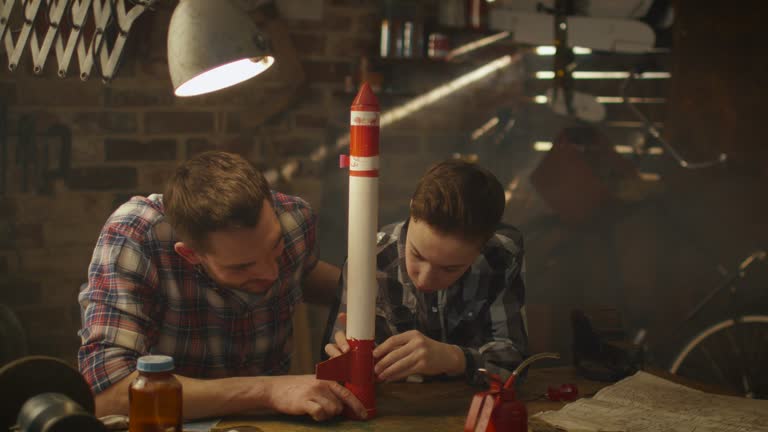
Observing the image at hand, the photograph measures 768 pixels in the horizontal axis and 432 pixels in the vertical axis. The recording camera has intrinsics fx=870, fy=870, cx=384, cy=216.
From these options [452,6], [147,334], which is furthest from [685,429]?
[452,6]

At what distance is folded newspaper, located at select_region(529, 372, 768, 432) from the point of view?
1.46 m

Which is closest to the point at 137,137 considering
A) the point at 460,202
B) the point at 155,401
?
the point at 460,202

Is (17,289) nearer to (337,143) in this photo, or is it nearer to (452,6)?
(337,143)

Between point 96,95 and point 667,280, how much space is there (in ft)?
8.39

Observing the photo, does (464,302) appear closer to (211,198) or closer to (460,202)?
(460,202)

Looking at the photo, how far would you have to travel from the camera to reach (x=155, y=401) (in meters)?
1.29

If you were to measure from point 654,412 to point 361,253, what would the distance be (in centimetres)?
60

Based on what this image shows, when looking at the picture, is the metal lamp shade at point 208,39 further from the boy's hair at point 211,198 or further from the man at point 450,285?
the man at point 450,285

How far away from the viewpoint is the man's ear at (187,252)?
177cm

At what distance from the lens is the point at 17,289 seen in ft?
10.5

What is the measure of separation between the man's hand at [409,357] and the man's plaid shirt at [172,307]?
44cm

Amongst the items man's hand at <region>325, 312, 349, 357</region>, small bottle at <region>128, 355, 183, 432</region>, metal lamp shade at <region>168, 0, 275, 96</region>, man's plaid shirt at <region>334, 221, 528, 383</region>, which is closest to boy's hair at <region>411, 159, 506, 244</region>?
man's plaid shirt at <region>334, 221, 528, 383</region>

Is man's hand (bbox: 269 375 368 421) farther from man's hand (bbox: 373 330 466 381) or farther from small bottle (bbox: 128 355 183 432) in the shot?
small bottle (bbox: 128 355 183 432)

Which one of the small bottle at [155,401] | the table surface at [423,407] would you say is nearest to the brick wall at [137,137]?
the table surface at [423,407]
